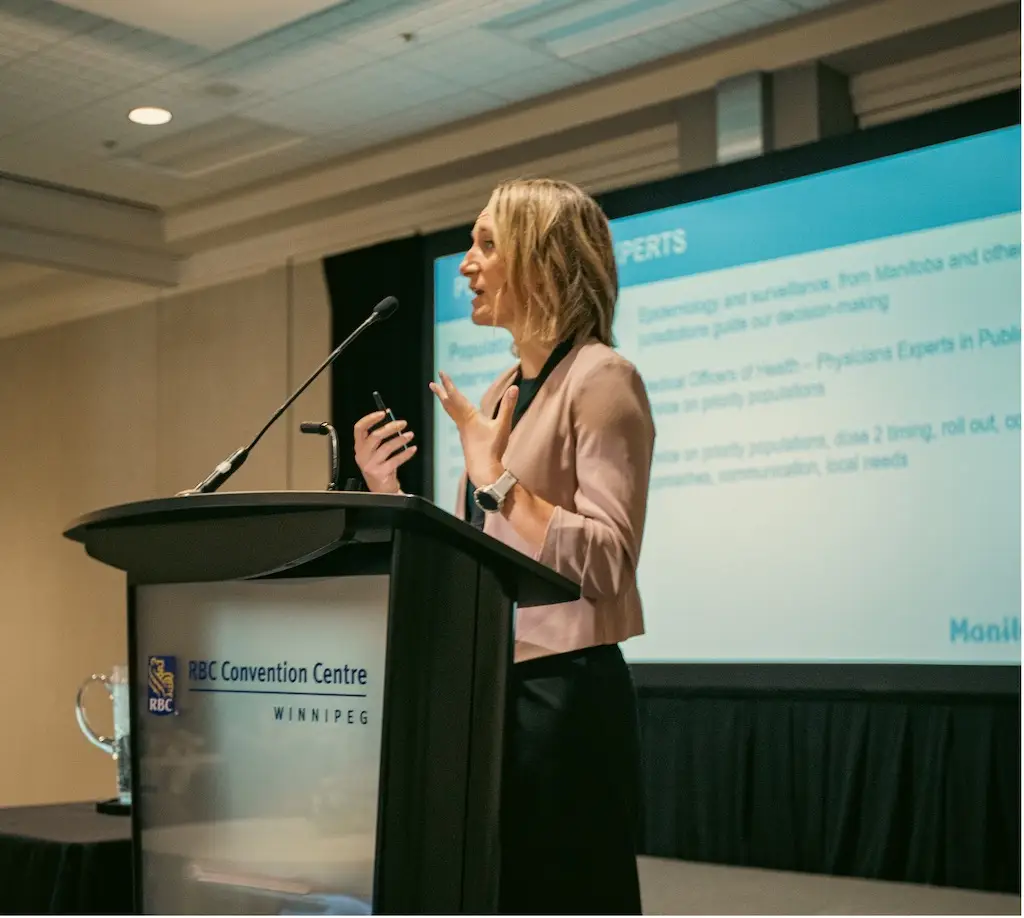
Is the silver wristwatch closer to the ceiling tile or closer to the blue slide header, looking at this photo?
the blue slide header

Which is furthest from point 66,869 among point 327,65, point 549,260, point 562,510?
point 327,65

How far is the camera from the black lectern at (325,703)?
1246 millimetres

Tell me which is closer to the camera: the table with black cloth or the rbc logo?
the rbc logo

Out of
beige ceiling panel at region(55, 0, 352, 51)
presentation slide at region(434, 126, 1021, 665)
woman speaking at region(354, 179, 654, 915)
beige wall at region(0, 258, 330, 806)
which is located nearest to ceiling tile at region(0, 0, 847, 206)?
beige ceiling panel at region(55, 0, 352, 51)

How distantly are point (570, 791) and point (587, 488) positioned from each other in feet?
1.08

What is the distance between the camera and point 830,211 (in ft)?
15.9

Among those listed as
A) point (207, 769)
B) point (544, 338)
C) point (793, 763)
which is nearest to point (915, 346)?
point (793, 763)

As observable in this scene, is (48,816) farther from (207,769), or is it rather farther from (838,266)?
(838,266)

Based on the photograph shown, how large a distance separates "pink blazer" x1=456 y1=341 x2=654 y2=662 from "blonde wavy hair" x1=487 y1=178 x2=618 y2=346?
0.17 feet

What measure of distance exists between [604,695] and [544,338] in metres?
0.43

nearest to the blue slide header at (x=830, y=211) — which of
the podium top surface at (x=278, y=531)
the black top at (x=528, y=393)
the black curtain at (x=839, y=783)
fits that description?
the black curtain at (x=839, y=783)

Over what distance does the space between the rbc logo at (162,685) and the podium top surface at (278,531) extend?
3.6 inches

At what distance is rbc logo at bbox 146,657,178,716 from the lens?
56.4 inches

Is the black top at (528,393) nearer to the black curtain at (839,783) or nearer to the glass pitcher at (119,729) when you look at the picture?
the glass pitcher at (119,729)
